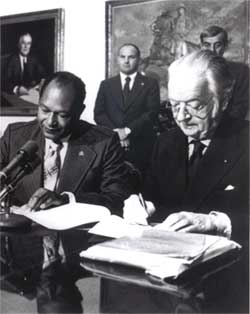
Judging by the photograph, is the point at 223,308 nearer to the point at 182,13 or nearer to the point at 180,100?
the point at 180,100

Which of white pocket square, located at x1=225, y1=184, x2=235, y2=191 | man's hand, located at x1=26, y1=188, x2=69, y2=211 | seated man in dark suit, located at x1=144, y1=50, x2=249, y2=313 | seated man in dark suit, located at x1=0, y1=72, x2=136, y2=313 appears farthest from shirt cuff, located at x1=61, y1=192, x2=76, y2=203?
white pocket square, located at x1=225, y1=184, x2=235, y2=191

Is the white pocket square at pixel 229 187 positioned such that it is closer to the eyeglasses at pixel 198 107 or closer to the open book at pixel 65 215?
the eyeglasses at pixel 198 107

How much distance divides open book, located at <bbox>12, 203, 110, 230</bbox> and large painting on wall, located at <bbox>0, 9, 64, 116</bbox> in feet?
2.30

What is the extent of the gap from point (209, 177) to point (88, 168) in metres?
0.63

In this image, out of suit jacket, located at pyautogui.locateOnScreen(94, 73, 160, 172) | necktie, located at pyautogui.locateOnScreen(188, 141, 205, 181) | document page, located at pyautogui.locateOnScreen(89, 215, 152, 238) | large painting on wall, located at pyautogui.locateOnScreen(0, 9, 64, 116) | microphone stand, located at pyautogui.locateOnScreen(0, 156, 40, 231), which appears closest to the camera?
document page, located at pyautogui.locateOnScreen(89, 215, 152, 238)

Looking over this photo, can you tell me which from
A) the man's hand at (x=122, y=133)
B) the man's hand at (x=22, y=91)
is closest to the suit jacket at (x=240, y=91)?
the man's hand at (x=122, y=133)

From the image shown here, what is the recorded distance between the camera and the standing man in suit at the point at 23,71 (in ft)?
7.64

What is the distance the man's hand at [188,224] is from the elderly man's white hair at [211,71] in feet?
1.82

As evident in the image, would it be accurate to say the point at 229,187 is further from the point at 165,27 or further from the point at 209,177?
the point at 165,27

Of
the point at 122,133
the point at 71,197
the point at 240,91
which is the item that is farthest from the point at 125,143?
the point at 240,91

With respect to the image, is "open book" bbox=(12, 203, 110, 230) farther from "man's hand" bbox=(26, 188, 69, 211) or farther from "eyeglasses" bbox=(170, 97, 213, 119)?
"eyeglasses" bbox=(170, 97, 213, 119)

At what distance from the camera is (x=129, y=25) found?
2.05 m

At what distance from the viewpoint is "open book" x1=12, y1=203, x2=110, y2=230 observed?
1.65 m

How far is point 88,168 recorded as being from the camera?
216 centimetres
